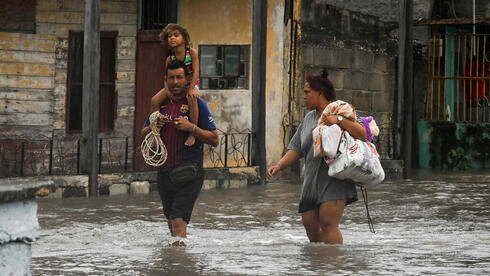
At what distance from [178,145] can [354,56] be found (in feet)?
34.6

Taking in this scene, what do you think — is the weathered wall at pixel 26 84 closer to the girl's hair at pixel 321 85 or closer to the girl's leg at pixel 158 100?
the girl's leg at pixel 158 100

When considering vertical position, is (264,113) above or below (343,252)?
above

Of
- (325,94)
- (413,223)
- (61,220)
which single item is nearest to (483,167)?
(413,223)

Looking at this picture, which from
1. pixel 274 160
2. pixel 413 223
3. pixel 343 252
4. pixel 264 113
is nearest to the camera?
pixel 343 252

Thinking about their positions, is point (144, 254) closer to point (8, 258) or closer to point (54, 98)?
point (8, 258)

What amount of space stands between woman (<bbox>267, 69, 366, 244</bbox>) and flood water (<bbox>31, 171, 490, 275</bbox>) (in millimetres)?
156

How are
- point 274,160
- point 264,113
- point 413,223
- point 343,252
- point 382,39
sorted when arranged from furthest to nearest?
point 382,39
point 274,160
point 264,113
point 413,223
point 343,252

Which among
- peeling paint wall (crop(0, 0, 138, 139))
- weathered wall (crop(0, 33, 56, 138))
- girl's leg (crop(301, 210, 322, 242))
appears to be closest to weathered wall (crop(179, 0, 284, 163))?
peeling paint wall (crop(0, 0, 138, 139))

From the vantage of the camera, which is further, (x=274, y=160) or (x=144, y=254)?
(x=274, y=160)

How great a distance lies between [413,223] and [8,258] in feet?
24.0

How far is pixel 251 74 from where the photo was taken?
1684cm

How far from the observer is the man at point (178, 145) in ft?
26.1

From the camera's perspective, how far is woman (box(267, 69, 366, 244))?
765 cm

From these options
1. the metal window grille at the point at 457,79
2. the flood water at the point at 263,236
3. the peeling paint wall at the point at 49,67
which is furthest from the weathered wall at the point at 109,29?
the metal window grille at the point at 457,79
